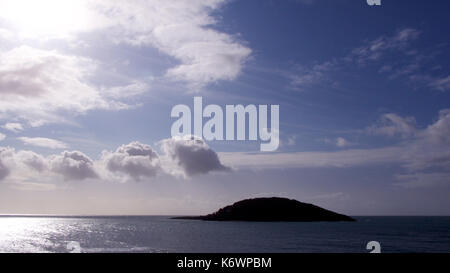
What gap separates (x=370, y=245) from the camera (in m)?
73.8
